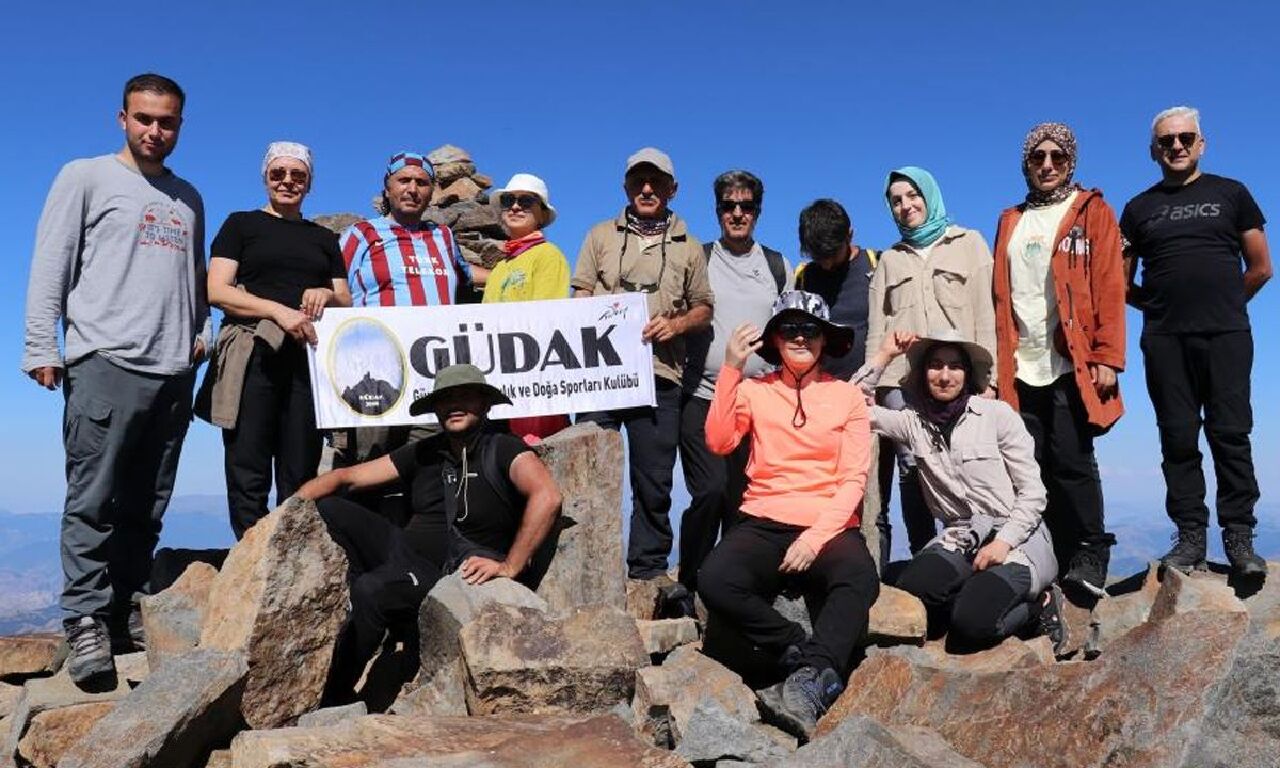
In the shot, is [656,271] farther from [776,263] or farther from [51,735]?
[51,735]

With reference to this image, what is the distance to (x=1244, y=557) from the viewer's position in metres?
8.32

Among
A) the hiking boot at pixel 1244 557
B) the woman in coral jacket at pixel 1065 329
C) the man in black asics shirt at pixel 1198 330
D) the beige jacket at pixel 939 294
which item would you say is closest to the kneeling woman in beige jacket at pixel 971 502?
the beige jacket at pixel 939 294

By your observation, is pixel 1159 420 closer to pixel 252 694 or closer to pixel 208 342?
pixel 252 694

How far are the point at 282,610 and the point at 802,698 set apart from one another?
3443mm

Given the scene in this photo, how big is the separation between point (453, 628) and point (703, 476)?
3.09 meters

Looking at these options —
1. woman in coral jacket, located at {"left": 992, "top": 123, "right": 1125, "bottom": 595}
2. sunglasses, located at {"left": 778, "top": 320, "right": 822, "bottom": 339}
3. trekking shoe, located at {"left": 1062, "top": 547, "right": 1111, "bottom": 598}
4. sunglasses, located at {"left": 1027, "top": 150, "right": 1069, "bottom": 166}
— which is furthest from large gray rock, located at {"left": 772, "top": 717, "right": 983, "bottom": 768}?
sunglasses, located at {"left": 1027, "top": 150, "right": 1069, "bottom": 166}

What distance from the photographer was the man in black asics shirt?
8.33 metres

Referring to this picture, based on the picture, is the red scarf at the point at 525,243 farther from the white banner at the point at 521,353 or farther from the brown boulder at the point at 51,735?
the brown boulder at the point at 51,735

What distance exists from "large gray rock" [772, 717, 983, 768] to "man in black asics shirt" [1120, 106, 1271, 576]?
479cm

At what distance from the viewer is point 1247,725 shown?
466 cm

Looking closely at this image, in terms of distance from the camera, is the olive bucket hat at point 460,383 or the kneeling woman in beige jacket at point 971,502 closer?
the kneeling woman in beige jacket at point 971,502

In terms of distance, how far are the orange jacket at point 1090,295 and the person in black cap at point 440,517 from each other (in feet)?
14.3

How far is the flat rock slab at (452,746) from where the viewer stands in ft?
15.6

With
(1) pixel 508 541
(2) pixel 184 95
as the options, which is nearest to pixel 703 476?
(1) pixel 508 541
